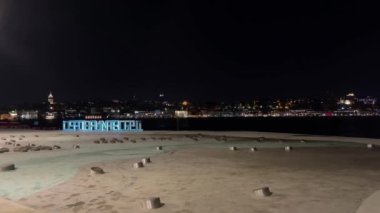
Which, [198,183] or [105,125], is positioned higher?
[105,125]

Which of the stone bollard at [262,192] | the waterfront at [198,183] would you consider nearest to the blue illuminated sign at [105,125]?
the waterfront at [198,183]

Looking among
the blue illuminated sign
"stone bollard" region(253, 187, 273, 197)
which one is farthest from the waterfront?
the blue illuminated sign

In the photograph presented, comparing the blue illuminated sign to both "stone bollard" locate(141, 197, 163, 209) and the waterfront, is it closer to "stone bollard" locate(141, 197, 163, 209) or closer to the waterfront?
the waterfront

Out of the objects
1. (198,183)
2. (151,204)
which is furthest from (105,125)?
(151,204)

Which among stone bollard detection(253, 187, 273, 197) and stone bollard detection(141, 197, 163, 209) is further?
stone bollard detection(253, 187, 273, 197)

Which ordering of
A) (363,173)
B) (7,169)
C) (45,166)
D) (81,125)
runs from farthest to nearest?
1. (81,125)
2. (45,166)
3. (7,169)
4. (363,173)

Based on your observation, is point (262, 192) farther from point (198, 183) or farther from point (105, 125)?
point (105, 125)

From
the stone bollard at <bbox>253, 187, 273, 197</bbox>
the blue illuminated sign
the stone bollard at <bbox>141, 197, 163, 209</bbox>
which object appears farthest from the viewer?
the blue illuminated sign

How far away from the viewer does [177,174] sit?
1377 cm

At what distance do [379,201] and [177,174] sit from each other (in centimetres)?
609

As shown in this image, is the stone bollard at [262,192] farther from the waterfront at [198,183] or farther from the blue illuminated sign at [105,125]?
the blue illuminated sign at [105,125]

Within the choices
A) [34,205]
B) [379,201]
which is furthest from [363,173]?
[34,205]

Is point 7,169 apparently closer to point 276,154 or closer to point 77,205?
point 77,205

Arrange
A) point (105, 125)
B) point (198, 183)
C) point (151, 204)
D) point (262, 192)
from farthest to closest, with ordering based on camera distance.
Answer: point (105, 125) < point (198, 183) < point (262, 192) < point (151, 204)
